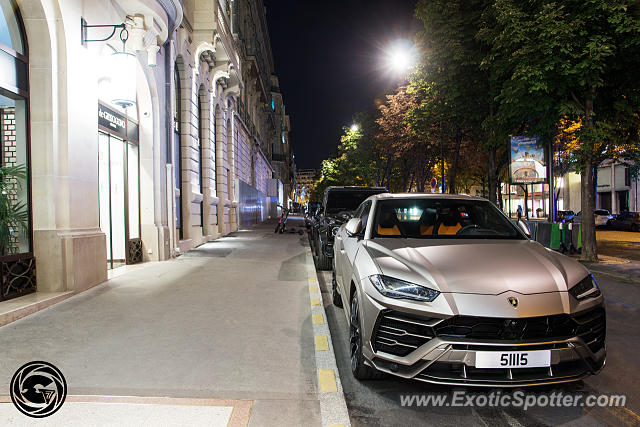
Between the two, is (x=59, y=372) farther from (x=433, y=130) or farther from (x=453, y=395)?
(x=433, y=130)

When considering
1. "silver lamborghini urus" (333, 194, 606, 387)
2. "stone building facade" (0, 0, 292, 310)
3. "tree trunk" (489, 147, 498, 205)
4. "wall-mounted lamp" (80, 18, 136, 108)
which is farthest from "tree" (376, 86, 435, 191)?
"silver lamborghini urus" (333, 194, 606, 387)

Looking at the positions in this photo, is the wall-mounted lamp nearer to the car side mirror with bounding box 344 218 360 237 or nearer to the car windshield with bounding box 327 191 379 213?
the car windshield with bounding box 327 191 379 213

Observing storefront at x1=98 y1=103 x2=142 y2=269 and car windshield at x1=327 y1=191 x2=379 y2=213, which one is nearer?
storefront at x1=98 y1=103 x2=142 y2=269

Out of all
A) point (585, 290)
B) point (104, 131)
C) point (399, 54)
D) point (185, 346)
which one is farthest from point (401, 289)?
point (399, 54)

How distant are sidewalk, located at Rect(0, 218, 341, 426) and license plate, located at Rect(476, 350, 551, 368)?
1230 millimetres

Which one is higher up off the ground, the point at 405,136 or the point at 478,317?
the point at 405,136

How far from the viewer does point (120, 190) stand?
33.4ft

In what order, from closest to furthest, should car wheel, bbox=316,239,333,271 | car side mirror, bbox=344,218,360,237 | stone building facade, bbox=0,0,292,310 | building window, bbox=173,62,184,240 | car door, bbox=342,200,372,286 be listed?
car door, bbox=342,200,372,286 < car side mirror, bbox=344,218,360,237 < stone building facade, bbox=0,0,292,310 < car wheel, bbox=316,239,333,271 < building window, bbox=173,62,184,240

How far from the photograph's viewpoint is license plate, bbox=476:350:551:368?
9.22 ft

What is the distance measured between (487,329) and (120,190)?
9529mm

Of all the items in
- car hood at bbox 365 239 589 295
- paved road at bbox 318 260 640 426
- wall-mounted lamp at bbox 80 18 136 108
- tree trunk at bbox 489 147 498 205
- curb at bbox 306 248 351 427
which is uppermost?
wall-mounted lamp at bbox 80 18 136 108

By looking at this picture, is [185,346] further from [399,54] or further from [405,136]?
[405,136]

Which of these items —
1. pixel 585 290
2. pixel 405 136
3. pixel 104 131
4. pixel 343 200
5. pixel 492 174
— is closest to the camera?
pixel 585 290

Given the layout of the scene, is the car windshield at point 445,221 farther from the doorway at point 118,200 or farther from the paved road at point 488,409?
the doorway at point 118,200
